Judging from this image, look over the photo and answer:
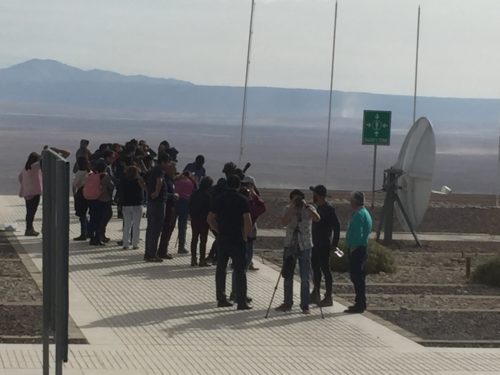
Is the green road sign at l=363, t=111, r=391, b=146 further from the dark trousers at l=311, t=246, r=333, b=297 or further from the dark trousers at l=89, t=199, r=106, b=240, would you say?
the dark trousers at l=311, t=246, r=333, b=297

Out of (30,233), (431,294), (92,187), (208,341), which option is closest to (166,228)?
(92,187)

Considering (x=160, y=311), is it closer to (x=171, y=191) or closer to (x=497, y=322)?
(x=497, y=322)

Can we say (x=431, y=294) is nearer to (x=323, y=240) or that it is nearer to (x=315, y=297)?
(x=315, y=297)

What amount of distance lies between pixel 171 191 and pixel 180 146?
2587 inches

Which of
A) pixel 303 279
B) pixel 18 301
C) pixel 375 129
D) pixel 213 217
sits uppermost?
pixel 375 129

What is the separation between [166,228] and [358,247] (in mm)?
5674

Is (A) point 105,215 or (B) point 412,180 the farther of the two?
(B) point 412,180

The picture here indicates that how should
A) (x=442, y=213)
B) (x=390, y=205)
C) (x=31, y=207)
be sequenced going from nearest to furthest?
1. (x=31, y=207)
2. (x=390, y=205)
3. (x=442, y=213)

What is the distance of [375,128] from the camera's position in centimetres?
2988

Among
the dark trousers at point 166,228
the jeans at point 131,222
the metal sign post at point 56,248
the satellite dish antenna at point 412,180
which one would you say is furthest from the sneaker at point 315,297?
the satellite dish antenna at point 412,180

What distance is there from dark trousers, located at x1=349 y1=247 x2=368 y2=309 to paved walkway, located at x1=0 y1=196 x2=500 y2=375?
0.36 meters

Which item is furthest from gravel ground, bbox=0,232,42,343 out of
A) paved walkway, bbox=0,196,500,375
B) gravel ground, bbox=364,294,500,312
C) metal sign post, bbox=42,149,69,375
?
metal sign post, bbox=42,149,69,375

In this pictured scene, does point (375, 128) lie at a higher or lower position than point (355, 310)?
higher

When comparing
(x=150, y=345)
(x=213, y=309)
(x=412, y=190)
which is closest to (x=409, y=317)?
(x=213, y=309)
